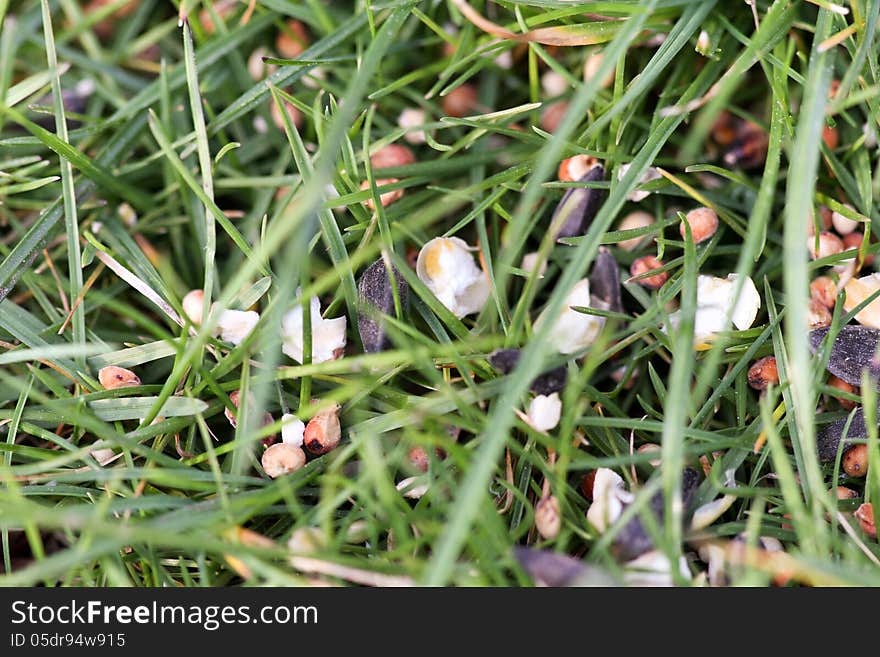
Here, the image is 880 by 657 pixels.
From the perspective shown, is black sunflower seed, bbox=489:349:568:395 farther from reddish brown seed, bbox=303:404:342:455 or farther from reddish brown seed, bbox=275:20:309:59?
reddish brown seed, bbox=275:20:309:59

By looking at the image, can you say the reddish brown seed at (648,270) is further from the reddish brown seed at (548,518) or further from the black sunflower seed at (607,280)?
the reddish brown seed at (548,518)

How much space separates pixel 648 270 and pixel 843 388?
Answer: 0.17m

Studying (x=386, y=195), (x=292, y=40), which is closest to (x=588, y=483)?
(x=386, y=195)

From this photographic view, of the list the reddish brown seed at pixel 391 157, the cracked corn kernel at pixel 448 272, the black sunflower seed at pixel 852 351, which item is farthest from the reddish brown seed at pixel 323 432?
the black sunflower seed at pixel 852 351

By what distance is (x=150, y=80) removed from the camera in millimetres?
791

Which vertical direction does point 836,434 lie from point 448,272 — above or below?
below

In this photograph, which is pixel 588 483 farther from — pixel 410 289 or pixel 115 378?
pixel 115 378

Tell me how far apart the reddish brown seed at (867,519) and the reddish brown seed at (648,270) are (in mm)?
215

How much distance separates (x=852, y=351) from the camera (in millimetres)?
580

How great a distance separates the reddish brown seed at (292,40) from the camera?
2.47 ft

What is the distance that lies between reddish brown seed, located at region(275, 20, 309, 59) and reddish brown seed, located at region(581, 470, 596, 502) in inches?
18.2

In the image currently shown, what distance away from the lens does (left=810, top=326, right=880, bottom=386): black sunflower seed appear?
57cm
